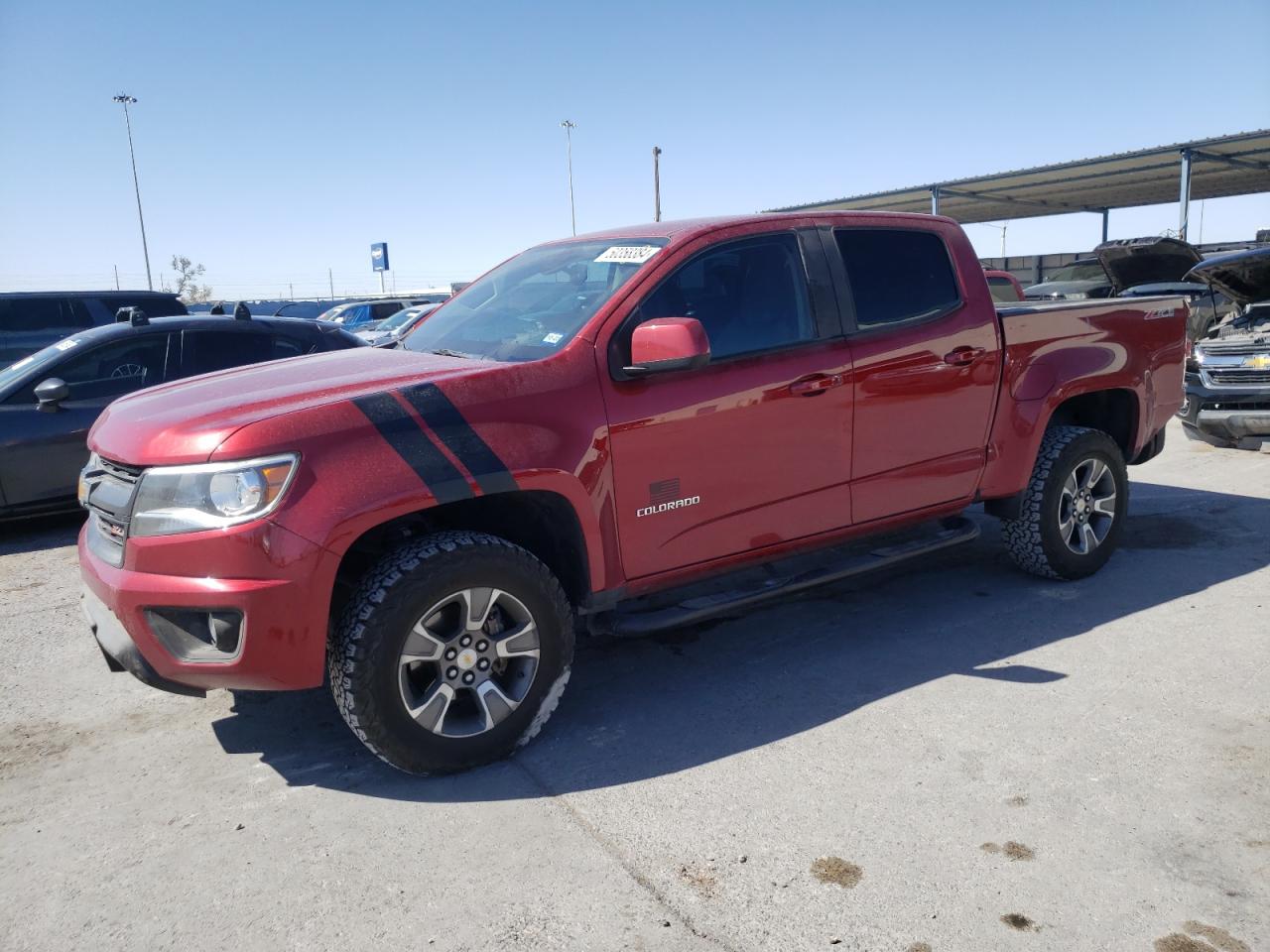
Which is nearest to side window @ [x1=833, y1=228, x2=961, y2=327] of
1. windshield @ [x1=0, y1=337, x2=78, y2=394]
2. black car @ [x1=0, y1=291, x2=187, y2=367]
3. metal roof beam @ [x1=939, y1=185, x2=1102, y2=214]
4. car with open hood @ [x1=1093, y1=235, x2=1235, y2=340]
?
windshield @ [x1=0, y1=337, x2=78, y2=394]

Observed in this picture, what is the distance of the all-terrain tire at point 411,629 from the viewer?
2.97 meters

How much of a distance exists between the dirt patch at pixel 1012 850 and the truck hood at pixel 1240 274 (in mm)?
7774

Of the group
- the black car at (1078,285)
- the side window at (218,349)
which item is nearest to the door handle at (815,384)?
the side window at (218,349)

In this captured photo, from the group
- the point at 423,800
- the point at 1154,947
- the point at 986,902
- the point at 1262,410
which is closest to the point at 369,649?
the point at 423,800

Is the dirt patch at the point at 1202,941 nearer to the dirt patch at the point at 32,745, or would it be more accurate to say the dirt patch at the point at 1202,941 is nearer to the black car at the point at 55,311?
the dirt patch at the point at 32,745

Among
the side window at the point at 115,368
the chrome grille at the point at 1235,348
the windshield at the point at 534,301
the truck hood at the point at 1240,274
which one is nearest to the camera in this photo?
the windshield at the point at 534,301

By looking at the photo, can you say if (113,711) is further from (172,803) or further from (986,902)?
(986,902)

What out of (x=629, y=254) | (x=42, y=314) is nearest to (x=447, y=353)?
(x=629, y=254)

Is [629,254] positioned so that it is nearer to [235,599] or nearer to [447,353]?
[447,353]

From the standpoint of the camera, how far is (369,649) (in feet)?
9.69

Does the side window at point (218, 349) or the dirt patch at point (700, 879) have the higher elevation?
the side window at point (218, 349)

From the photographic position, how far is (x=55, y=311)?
10.3m

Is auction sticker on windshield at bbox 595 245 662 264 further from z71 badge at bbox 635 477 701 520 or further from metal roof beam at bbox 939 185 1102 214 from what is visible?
metal roof beam at bbox 939 185 1102 214

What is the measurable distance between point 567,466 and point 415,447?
1.73 feet
